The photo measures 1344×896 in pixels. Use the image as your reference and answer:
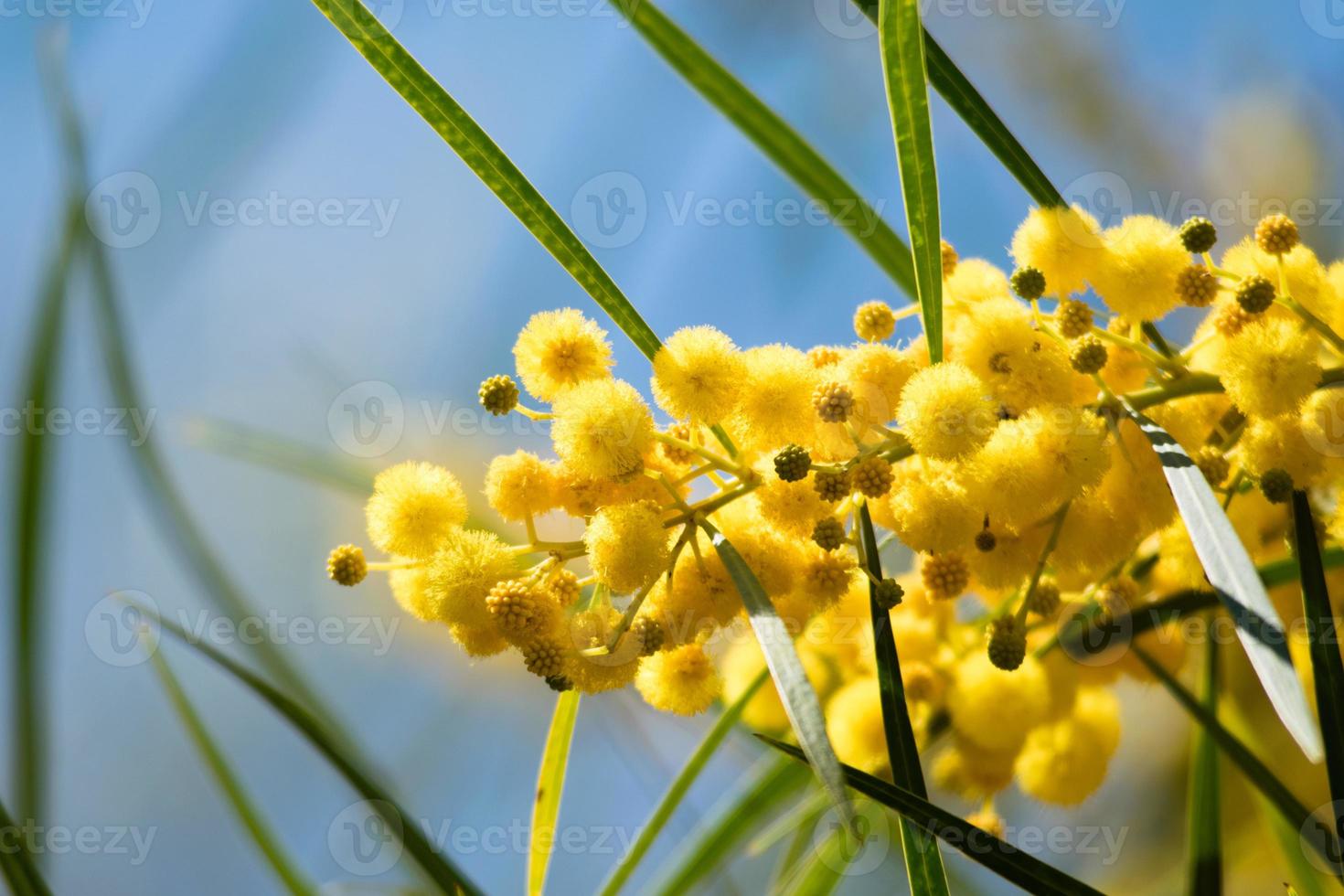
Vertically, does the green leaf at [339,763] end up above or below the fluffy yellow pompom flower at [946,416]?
below

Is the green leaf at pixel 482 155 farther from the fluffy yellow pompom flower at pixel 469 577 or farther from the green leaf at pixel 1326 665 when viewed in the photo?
the green leaf at pixel 1326 665

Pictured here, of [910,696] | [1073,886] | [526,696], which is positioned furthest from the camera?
[526,696]

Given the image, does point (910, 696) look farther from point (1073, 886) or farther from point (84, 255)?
point (84, 255)

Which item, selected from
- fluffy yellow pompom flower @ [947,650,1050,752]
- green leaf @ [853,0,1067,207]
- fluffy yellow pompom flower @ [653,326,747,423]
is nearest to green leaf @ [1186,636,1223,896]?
fluffy yellow pompom flower @ [947,650,1050,752]

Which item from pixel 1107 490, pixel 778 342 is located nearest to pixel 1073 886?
pixel 1107 490

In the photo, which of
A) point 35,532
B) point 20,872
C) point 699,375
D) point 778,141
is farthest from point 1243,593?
point 35,532

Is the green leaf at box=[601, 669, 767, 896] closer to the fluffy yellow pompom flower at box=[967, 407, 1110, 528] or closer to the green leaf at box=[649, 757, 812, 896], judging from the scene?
the green leaf at box=[649, 757, 812, 896]

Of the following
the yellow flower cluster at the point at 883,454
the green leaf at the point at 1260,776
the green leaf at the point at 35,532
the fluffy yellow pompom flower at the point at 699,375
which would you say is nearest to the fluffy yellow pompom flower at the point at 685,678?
the yellow flower cluster at the point at 883,454
